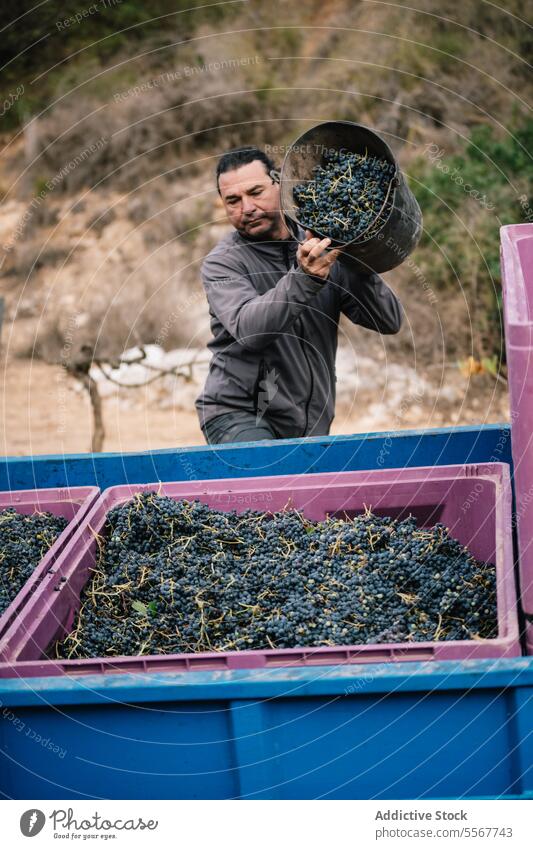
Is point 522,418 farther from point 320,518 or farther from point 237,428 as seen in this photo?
point 237,428

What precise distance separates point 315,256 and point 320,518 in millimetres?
869

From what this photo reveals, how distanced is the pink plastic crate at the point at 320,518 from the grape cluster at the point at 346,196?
2.68 feet

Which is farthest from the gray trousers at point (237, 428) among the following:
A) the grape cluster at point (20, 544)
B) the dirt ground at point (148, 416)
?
the dirt ground at point (148, 416)

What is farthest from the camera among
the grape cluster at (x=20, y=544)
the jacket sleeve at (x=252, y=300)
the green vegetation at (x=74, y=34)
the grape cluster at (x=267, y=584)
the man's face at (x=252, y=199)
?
the green vegetation at (x=74, y=34)

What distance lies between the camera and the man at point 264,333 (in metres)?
3.81

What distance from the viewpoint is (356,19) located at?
948cm

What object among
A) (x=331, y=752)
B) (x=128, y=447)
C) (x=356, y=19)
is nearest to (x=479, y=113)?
(x=356, y=19)

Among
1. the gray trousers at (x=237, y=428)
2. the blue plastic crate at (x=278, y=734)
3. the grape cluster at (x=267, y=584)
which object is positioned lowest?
the blue plastic crate at (x=278, y=734)

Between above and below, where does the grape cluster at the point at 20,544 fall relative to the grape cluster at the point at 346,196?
below

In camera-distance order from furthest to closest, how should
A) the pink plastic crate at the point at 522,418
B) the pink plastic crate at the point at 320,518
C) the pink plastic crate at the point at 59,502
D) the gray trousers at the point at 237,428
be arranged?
the gray trousers at the point at 237,428, the pink plastic crate at the point at 59,502, the pink plastic crate at the point at 320,518, the pink plastic crate at the point at 522,418

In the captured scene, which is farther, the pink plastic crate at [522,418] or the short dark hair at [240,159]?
the short dark hair at [240,159]

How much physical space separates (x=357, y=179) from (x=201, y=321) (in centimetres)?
500

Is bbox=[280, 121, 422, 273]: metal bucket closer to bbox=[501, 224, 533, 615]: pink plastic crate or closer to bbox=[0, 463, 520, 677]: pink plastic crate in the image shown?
bbox=[0, 463, 520, 677]: pink plastic crate
